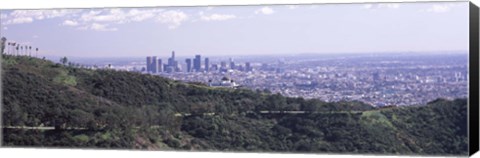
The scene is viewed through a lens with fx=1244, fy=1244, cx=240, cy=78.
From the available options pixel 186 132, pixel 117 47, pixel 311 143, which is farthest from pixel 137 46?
pixel 311 143

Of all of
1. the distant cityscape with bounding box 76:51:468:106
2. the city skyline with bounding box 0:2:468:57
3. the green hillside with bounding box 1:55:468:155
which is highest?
the city skyline with bounding box 0:2:468:57

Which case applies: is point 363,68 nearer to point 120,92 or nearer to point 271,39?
point 271,39

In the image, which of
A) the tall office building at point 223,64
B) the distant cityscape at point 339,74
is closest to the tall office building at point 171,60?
the distant cityscape at point 339,74

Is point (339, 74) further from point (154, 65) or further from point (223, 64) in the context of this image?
point (154, 65)

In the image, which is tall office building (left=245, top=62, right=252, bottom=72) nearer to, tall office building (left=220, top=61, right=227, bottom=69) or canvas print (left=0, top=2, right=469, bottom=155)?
canvas print (left=0, top=2, right=469, bottom=155)

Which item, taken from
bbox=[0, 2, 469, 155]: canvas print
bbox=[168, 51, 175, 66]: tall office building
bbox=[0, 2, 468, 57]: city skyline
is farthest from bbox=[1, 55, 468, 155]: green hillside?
bbox=[0, 2, 468, 57]: city skyline

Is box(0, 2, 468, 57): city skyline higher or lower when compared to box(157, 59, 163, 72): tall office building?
higher
